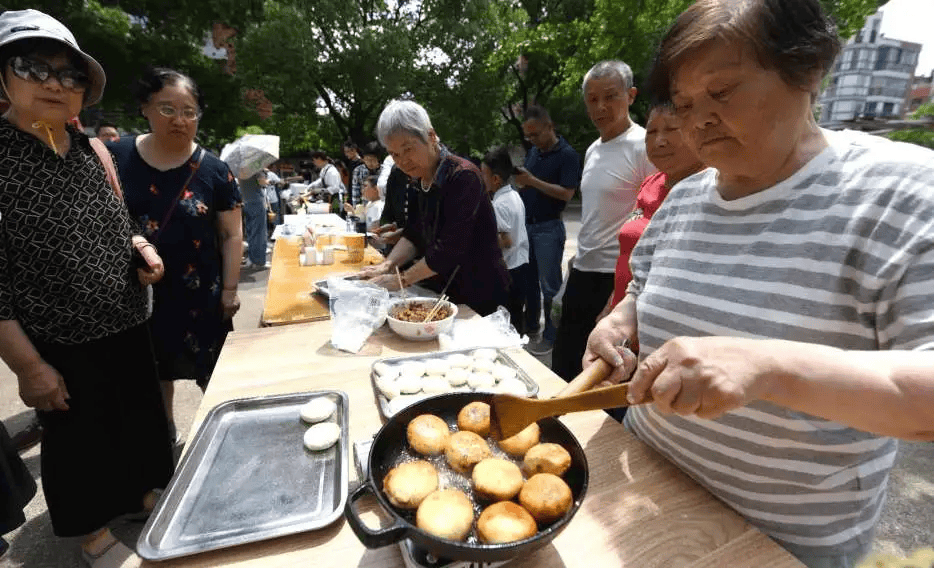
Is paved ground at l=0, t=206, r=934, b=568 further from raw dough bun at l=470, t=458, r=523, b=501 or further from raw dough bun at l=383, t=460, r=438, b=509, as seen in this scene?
raw dough bun at l=470, t=458, r=523, b=501

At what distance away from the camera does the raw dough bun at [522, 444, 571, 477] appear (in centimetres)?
98

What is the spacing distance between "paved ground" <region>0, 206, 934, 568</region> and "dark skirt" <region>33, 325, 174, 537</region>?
29 cm

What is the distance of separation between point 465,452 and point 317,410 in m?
0.60

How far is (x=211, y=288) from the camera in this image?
9.23 ft

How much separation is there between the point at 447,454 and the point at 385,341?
1.10m

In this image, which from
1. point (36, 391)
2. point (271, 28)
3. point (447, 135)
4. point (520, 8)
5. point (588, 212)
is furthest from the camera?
point (447, 135)

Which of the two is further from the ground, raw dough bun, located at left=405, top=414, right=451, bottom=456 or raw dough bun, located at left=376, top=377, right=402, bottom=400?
raw dough bun, located at left=405, top=414, right=451, bottom=456

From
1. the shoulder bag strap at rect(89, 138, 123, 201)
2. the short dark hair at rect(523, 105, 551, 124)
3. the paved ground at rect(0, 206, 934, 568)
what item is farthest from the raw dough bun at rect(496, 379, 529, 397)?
the short dark hair at rect(523, 105, 551, 124)

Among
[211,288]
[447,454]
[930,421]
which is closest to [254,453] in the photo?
[447,454]

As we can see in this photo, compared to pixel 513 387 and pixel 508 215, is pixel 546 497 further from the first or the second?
pixel 508 215

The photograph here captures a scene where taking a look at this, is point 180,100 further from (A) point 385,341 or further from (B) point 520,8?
(B) point 520,8

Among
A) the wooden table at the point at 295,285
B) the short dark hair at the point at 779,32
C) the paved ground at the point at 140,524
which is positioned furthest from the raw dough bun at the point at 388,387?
the paved ground at the point at 140,524

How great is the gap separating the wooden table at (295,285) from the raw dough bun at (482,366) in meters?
1.13

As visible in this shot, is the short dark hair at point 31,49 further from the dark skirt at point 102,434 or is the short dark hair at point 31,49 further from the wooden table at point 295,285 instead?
the wooden table at point 295,285
